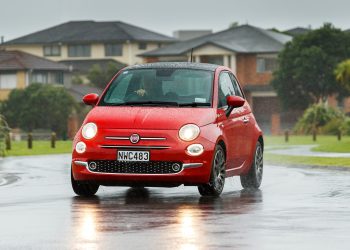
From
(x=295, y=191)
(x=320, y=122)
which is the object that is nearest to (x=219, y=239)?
(x=295, y=191)

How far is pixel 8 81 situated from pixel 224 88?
88.0 metres

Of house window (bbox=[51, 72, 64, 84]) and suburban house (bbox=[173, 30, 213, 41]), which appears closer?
house window (bbox=[51, 72, 64, 84])

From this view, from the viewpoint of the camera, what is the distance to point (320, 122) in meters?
78.8

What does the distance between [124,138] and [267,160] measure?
1609 cm

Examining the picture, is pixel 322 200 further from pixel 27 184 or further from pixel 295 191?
pixel 27 184

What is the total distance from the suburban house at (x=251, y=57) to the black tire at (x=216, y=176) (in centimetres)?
8175

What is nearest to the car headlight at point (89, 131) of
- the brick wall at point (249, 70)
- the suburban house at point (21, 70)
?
the suburban house at point (21, 70)

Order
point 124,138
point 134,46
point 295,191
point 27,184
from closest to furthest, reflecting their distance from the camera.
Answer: point 124,138 → point 295,191 → point 27,184 → point 134,46

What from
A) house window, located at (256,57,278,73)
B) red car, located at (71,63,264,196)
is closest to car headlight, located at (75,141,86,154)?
red car, located at (71,63,264,196)

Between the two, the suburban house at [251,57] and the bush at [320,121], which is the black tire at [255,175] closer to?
the bush at [320,121]

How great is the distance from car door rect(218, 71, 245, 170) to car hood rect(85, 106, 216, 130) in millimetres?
591

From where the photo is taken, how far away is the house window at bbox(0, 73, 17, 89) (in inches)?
4134

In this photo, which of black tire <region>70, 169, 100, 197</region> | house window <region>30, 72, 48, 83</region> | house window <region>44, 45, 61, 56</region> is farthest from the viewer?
house window <region>44, 45, 61, 56</region>

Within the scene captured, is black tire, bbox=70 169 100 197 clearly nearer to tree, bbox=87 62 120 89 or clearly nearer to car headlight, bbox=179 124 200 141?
car headlight, bbox=179 124 200 141
